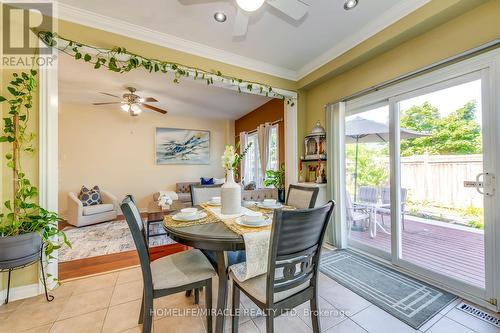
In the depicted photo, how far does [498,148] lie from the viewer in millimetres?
1683

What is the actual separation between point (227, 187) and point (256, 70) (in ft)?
6.98

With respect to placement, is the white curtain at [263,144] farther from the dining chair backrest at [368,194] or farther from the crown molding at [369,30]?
the dining chair backrest at [368,194]

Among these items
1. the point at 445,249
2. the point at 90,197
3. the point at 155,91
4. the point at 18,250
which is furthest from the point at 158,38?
the point at 445,249

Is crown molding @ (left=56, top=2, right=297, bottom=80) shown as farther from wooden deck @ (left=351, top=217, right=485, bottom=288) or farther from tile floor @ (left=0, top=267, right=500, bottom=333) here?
wooden deck @ (left=351, top=217, right=485, bottom=288)

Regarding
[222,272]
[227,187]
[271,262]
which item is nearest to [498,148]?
[271,262]

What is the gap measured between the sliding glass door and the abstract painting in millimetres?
4294

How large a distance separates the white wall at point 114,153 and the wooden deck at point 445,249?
5144 millimetres

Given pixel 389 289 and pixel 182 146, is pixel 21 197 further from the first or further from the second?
pixel 182 146

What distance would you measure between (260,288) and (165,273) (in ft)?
2.22

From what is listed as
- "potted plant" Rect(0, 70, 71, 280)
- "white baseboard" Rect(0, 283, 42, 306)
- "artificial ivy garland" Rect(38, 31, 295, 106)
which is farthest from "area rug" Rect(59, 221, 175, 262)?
"artificial ivy garland" Rect(38, 31, 295, 106)

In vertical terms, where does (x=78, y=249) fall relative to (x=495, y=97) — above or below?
below

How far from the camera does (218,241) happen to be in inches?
50.3

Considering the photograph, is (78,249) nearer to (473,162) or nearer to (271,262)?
(271,262)

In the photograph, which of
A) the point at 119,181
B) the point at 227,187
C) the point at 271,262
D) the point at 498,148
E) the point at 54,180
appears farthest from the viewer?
the point at 119,181
